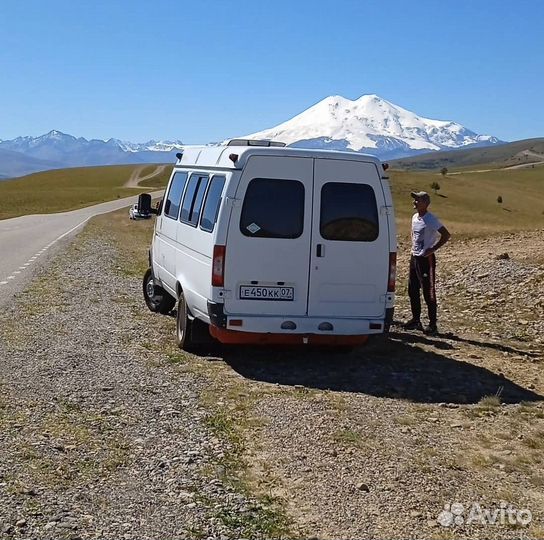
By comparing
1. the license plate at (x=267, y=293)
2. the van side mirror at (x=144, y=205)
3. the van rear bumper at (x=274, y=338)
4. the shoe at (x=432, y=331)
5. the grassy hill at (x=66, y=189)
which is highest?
the van side mirror at (x=144, y=205)

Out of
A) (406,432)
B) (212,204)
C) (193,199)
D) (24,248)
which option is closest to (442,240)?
(193,199)

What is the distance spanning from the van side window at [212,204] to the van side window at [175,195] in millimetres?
1642

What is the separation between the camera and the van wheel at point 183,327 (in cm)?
930

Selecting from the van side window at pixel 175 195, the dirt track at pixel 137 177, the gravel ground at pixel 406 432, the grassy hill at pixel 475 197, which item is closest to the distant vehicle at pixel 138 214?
the van side window at pixel 175 195

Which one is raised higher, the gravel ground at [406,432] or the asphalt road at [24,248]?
the gravel ground at [406,432]

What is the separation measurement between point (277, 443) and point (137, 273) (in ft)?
40.0

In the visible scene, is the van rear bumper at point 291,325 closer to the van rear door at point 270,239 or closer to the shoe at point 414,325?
the van rear door at point 270,239

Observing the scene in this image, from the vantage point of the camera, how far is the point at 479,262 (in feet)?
53.7

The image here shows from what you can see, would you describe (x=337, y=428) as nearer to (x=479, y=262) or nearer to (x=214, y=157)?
(x=214, y=157)

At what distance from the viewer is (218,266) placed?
8.28m

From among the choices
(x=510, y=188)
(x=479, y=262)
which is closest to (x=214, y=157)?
(x=479, y=262)

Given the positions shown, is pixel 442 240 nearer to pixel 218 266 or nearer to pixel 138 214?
pixel 218 266

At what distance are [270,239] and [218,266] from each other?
0.63m

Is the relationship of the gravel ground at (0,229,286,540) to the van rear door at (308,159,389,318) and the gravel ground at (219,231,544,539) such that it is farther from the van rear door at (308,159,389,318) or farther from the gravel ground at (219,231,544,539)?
the van rear door at (308,159,389,318)
